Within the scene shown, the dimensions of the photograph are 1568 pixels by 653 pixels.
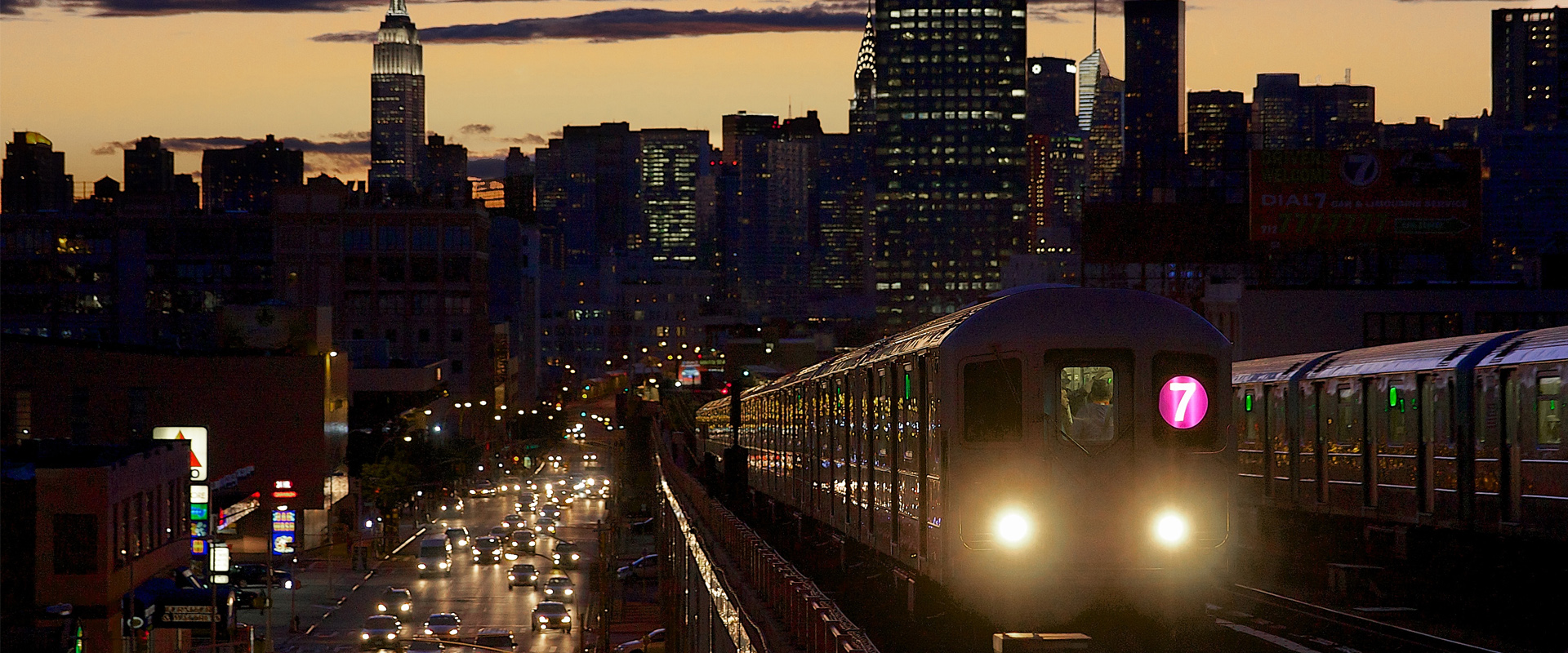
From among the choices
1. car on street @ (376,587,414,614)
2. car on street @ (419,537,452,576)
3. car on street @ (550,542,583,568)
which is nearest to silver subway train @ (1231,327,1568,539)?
car on street @ (376,587,414,614)

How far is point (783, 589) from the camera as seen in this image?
1675 centimetres

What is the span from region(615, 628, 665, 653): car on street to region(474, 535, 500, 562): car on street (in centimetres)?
1796

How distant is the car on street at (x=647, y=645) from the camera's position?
171ft

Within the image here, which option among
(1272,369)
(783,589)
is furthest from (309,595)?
(783,589)

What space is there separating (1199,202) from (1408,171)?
10.5 meters

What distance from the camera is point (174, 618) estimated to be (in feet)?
128

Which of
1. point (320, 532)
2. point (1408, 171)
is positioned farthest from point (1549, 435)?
point (320, 532)

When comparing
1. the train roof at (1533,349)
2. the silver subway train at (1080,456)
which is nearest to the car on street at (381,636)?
the train roof at (1533,349)

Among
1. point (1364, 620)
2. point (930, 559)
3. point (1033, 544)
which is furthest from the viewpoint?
point (1364, 620)

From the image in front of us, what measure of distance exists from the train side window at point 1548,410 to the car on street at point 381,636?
35.2 m

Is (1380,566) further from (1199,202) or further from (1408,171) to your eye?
(1199,202)

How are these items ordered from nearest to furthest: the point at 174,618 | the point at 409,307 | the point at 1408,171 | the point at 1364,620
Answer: the point at 1364,620
the point at 174,618
the point at 1408,171
the point at 409,307

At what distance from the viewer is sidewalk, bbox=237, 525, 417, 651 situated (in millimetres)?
51094

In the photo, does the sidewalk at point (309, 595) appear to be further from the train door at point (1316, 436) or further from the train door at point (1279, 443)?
the train door at point (1316, 436)
